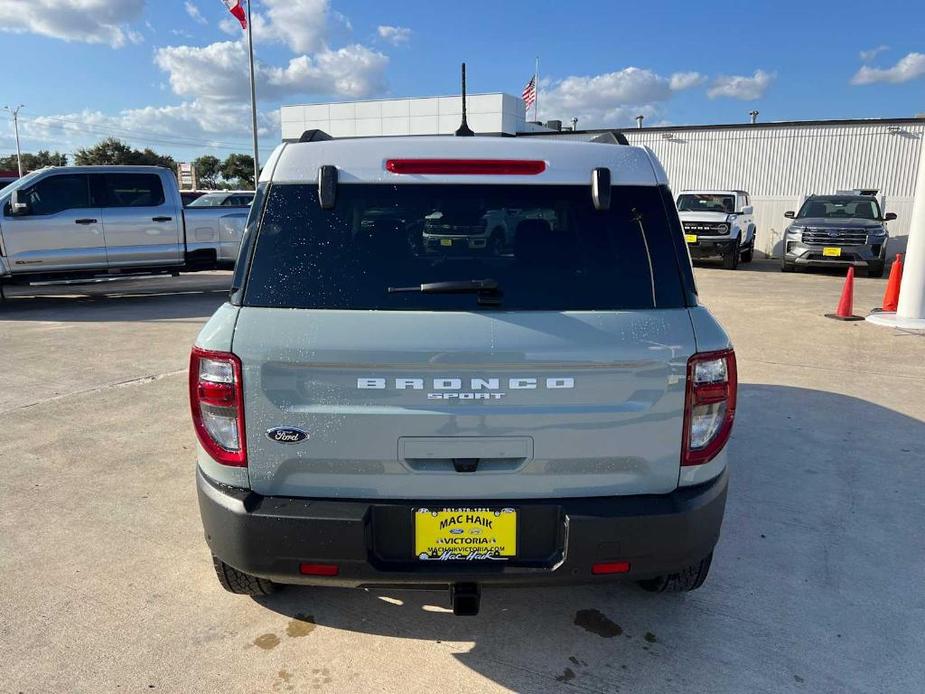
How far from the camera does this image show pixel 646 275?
8.25 feet

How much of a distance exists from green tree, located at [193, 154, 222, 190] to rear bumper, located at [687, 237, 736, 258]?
57.9m

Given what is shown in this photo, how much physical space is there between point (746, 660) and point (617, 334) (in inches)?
56.9

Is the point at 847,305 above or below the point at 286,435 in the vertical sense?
below

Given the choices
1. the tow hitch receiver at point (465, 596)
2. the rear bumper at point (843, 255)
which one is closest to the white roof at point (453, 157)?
the tow hitch receiver at point (465, 596)

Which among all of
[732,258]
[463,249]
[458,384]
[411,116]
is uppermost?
[411,116]

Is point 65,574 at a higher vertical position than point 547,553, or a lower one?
lower

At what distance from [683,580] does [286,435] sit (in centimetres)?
A: 180

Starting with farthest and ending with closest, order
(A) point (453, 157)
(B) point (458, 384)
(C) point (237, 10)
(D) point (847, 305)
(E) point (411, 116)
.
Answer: (E) point (411, 116), (C) point (237, 10), (D) point (847, 305), (A) point (453, 157), (B) point (458, 384)

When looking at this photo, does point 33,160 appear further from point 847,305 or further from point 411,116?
point 847,305

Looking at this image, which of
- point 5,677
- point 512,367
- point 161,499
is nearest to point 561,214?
point 512,367

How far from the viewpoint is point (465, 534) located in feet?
7.83

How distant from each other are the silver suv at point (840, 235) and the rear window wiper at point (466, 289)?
16044 millimetres

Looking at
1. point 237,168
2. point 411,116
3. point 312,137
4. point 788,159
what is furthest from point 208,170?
point 312,137

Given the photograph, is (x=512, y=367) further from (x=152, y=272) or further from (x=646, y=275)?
(x=152, y=272)
